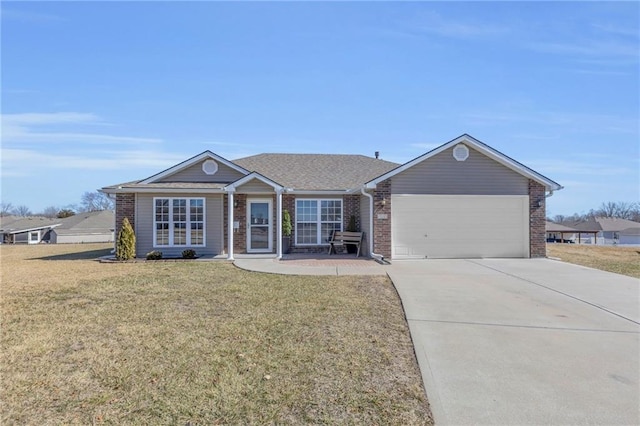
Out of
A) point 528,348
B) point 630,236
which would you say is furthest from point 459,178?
point 630,236

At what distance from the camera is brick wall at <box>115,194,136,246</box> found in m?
14.3

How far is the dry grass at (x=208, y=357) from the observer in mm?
3268

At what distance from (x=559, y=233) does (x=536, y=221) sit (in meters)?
50.8

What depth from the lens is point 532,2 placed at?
387 inches

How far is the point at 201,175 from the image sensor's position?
50.0 feet

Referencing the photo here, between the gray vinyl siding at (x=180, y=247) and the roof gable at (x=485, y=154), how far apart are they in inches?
249

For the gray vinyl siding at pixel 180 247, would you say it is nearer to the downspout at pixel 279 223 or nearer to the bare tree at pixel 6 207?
the downspout at pixel 279 223

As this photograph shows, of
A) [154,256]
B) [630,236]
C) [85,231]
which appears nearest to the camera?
[154,256]

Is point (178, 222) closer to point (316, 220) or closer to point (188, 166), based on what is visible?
point (188, 166)

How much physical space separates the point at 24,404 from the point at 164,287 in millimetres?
5254

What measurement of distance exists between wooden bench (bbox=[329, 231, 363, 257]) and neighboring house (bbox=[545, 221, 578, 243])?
151 ft

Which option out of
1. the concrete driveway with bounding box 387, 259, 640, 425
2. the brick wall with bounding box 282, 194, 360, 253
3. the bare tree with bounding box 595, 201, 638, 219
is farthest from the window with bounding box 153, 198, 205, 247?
the bare tree with bounding box 595, 201, 638, 219

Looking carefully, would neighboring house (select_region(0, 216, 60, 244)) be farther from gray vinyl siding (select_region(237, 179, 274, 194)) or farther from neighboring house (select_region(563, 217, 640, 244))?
neighboring house (select_region(563, 217, 640, 244))

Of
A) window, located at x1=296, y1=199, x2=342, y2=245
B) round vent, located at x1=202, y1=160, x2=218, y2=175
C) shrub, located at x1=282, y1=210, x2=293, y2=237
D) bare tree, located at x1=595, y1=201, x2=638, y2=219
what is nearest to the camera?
shrub, located at x1=282, y1=210, x2=293, y2=237
